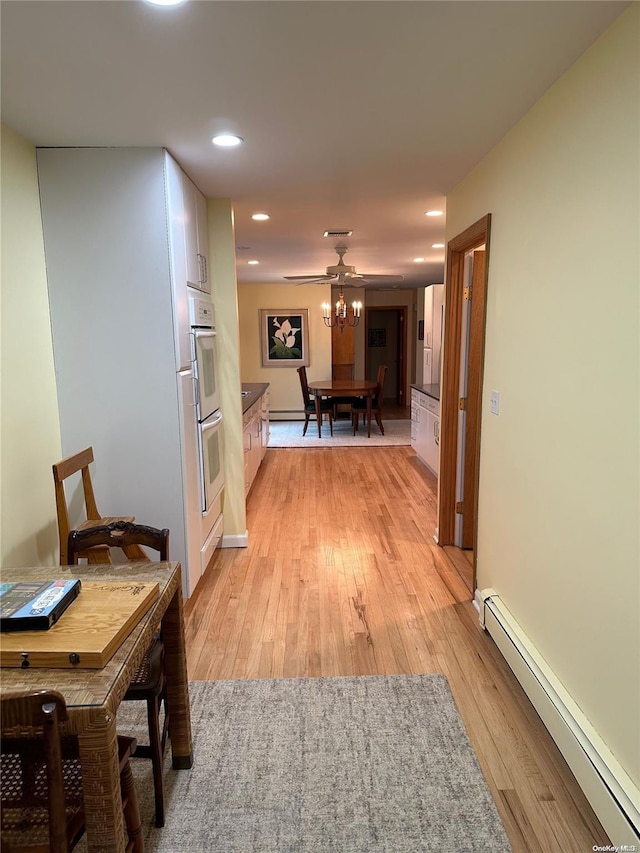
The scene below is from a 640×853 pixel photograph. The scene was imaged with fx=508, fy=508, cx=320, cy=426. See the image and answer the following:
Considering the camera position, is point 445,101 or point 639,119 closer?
point 639,119

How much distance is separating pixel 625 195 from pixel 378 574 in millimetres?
2490

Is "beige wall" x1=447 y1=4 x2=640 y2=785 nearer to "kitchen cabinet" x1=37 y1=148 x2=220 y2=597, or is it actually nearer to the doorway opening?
"kitchen cabinet" x1=37 y1=148 x2=220 y2=597

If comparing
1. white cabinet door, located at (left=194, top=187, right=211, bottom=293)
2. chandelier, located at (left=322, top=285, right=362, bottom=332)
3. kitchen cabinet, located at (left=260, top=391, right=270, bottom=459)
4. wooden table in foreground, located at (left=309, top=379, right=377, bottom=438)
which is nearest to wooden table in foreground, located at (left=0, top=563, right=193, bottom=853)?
white cabinet door, located at (left=194, top=187, right=211, bottom=293)

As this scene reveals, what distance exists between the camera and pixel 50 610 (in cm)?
121

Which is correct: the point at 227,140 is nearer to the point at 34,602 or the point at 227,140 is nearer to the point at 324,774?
the point at 34,602

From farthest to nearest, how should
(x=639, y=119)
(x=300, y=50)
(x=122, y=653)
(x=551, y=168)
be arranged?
Answer: (x=551, y=168), (x=300, y=50), (x=639, y=119), (x=122, y=653)

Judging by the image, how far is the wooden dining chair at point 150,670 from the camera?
1535 mm

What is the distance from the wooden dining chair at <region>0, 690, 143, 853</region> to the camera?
899 millimetres

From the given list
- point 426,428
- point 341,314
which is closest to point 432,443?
point 426,428

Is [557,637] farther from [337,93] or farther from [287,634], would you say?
[337,93]

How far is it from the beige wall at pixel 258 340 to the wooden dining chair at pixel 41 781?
7.41 meters

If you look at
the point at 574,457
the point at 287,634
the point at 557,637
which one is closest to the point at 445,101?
the point at 574,457

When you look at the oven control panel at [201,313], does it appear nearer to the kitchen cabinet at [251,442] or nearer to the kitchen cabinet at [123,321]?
the kitchen cabinet at [123,321]

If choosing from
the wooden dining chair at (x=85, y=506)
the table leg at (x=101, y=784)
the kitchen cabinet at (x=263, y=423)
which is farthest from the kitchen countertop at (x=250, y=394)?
the table leg at (x=101, y=784)
